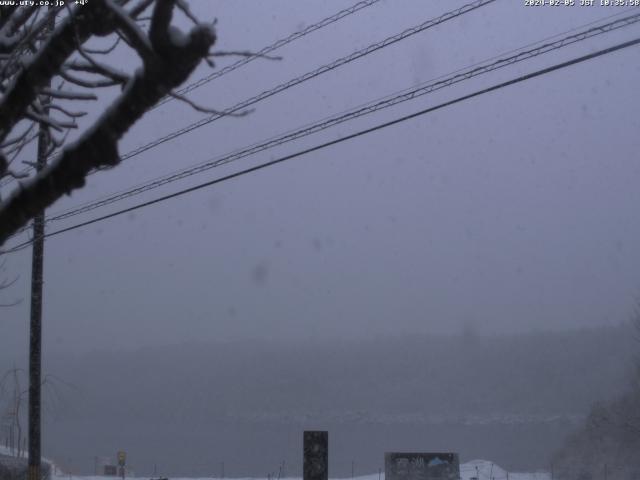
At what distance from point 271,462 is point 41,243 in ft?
74.9

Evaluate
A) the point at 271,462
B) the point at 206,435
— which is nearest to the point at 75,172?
the point at 271,462

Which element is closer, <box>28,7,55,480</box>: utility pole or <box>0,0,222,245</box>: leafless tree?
<box>0,0,222,245</box>: leafless tree

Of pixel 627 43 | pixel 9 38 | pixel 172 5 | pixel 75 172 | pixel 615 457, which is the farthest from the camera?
pixel 615 457

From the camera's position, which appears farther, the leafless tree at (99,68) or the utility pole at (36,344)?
the utility pole at (36,344)

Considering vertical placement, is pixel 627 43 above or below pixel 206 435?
above

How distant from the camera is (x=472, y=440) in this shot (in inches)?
1876

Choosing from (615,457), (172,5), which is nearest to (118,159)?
(172,5)

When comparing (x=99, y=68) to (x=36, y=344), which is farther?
(x=36, y=344)

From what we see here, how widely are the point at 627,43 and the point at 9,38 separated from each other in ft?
17.9

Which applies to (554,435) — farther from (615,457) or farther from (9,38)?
(9,38)

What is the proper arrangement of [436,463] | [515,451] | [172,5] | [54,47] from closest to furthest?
[172,5]
[54,47]
[436,463]
[515,451]

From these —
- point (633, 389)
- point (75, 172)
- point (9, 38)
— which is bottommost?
point (633, 389)

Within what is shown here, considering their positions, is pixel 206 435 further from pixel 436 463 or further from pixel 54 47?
pixel 54 47

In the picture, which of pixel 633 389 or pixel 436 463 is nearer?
pixel 436 463
